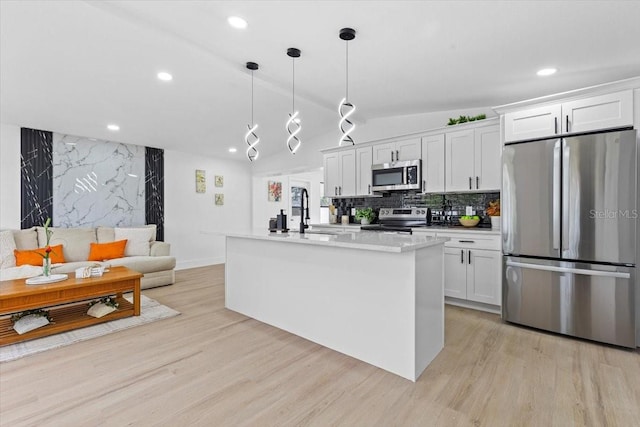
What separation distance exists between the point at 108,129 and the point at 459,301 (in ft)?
17.9

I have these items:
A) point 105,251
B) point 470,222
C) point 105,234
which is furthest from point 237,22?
point 105,234

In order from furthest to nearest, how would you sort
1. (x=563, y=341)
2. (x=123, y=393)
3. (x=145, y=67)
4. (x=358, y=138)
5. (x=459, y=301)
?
(x=358, y=138), (x=459, y=301), (x=145, y=67), (x=563, y=341), (x=123, y=393)

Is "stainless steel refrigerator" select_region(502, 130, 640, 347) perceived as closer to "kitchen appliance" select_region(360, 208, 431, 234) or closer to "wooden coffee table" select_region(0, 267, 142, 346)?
"kitchen appliance" select_region(360, 208, 431, 234)

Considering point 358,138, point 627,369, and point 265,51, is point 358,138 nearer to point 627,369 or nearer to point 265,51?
point 265,51

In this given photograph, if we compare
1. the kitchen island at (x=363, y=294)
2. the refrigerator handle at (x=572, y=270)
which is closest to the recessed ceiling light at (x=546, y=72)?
the refrigerator handle at (x=572, y=270)

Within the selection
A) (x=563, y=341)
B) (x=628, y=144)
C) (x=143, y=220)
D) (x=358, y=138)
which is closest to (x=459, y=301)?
(x=563, y=341)

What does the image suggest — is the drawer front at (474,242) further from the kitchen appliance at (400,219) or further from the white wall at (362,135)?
the white wall at (362,135)

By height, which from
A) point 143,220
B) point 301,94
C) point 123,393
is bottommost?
point 123,393

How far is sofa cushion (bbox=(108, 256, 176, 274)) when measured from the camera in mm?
4387

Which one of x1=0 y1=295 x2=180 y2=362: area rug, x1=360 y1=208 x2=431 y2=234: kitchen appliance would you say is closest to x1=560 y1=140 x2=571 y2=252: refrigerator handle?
x1=360 y1=208 x2=431 y2=234: kitchen appliance

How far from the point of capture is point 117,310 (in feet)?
10.9

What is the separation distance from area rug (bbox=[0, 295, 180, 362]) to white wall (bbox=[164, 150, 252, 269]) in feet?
7.22

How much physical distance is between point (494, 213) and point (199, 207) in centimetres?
523

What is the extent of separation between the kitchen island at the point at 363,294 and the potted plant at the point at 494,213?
157 centimetres
